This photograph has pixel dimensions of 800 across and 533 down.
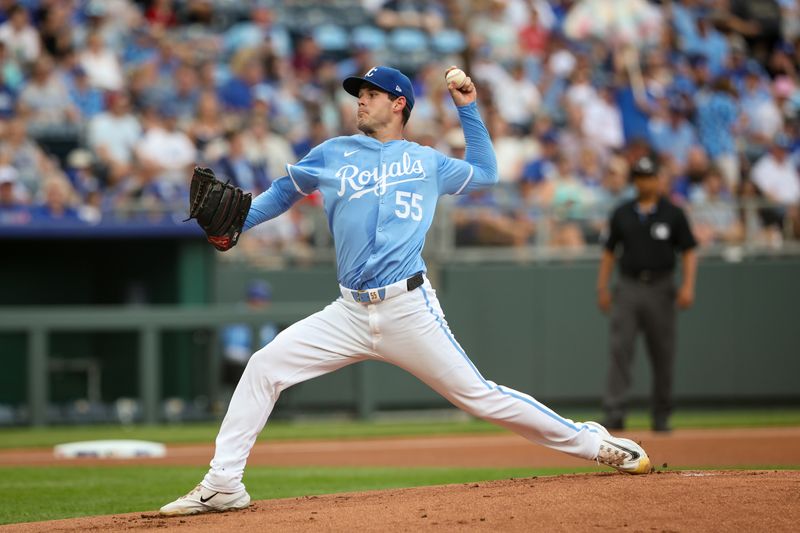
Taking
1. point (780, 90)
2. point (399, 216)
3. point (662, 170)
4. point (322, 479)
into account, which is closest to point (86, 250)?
point (322, 479)

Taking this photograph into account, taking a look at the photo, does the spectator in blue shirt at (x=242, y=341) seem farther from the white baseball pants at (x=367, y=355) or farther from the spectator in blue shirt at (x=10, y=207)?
the white baseball pants at (x=367, y=355)

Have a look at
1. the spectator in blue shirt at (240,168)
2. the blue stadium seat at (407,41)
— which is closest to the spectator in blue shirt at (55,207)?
the spectator in blue shirt at (240,168)

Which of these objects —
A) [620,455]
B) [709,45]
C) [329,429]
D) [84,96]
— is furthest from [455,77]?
[709,45]

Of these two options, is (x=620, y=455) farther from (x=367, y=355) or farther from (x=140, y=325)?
(x=140, y=325)

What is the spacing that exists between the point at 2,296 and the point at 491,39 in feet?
27.6

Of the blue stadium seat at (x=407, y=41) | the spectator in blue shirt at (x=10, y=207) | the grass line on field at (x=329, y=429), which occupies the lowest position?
the grass line on field at (x=329, y=429)

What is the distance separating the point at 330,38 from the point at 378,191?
12.5m

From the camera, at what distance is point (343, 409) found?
13648 millimetres

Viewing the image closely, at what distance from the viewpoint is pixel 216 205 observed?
5918 millimetres

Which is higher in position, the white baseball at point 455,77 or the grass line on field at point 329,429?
the white baseball at point 455,77

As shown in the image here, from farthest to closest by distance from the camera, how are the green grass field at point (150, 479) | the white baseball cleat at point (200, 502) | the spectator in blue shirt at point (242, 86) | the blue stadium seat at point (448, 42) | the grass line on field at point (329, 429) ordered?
the blue stadium seat at point (448, 42) < the spectator in blue shirt at point (242, 86) < the grass line on field at point (329, 429) < the green grass field at point (150, 479) < the white baseball cleat at point (200, 502)

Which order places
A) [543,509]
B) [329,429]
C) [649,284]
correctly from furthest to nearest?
[329,429] → [649,284] → [543,509]

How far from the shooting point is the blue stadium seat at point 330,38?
1795cm

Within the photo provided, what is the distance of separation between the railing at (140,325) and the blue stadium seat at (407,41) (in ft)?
19.5
